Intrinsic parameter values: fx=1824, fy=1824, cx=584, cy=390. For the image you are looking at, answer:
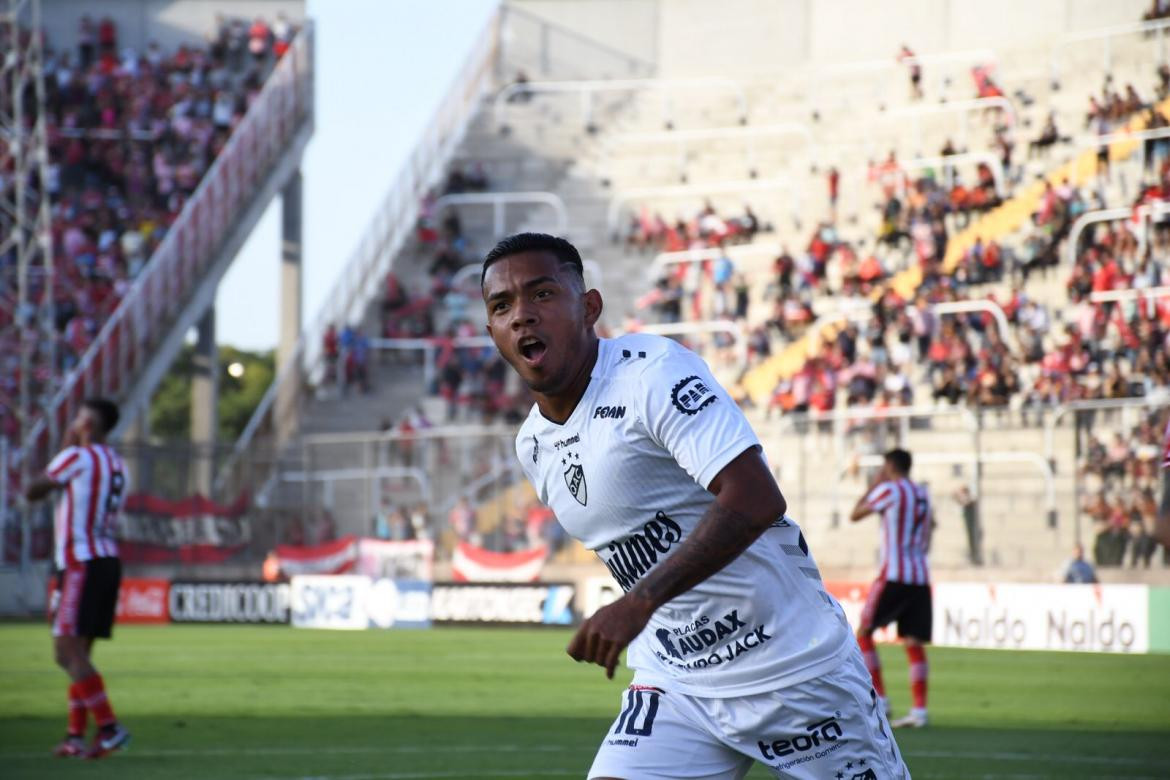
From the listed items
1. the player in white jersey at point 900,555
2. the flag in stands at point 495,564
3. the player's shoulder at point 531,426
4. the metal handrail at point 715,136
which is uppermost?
the metal handrail at point 715,136

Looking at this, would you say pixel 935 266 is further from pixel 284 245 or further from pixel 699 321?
pixel 284 245

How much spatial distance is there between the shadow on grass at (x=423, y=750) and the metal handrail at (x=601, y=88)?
33.2m

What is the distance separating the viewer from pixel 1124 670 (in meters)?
20.2

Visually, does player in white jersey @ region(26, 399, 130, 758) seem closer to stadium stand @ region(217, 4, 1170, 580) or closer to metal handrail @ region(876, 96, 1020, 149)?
stadium stand @ region(217, 4, 1170, 580)

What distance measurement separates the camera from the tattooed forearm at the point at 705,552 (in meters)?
4.55

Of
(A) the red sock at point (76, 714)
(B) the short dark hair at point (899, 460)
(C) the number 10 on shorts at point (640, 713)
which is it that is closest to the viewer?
(C) the number 10 on shorts at point (640, 713)

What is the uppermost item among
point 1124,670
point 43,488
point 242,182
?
point 242,182

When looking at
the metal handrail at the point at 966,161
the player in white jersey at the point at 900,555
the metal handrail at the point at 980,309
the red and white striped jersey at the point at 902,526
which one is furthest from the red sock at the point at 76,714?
the metal handrail at the point at 966,161

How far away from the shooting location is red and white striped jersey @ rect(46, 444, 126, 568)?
12.6 meters

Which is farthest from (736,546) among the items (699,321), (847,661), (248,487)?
(699,321)

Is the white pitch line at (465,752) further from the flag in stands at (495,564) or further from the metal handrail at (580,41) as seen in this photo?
the metal handrail at (580,41)

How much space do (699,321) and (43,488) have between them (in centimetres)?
2592

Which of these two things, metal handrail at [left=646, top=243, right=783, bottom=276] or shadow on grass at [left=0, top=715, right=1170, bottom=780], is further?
metal handrail at [left=646, top=243, right=783, bottom=276]

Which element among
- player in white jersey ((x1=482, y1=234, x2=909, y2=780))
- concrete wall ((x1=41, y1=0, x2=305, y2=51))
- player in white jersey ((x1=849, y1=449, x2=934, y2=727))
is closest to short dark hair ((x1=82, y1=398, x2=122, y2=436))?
player in white jersey ((x1=849, y1=449, x2=934, y2=727))
